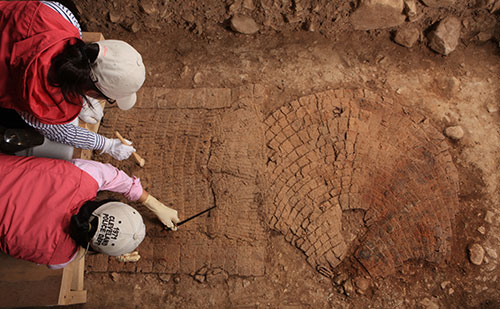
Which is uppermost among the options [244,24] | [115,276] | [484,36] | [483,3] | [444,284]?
[483,3]

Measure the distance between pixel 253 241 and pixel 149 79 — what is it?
203 cm

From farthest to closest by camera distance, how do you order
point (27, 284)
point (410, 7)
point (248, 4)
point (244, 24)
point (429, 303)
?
point (244, 24) < point (248, 4) < point (410, 7) < point (429, 303) < point (27, 284)

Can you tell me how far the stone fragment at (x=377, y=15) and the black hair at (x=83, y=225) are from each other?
10.3ft

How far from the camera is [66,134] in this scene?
2.44 meters

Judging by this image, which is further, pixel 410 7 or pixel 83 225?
pixel 410 7

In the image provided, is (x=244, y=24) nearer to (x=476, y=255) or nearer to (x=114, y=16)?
(x=114, y=16)

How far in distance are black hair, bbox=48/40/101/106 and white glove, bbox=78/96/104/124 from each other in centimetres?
101

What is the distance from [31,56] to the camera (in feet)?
6.01

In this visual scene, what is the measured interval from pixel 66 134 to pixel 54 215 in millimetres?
670

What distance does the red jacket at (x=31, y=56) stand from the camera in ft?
5.98

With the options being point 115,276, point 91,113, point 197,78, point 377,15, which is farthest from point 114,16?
point 377,15

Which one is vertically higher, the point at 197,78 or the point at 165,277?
the point at 197,78

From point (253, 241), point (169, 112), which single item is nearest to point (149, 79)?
point (169, 112)

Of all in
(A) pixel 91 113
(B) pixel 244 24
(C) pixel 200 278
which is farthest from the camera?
(B) pixel 244 24
